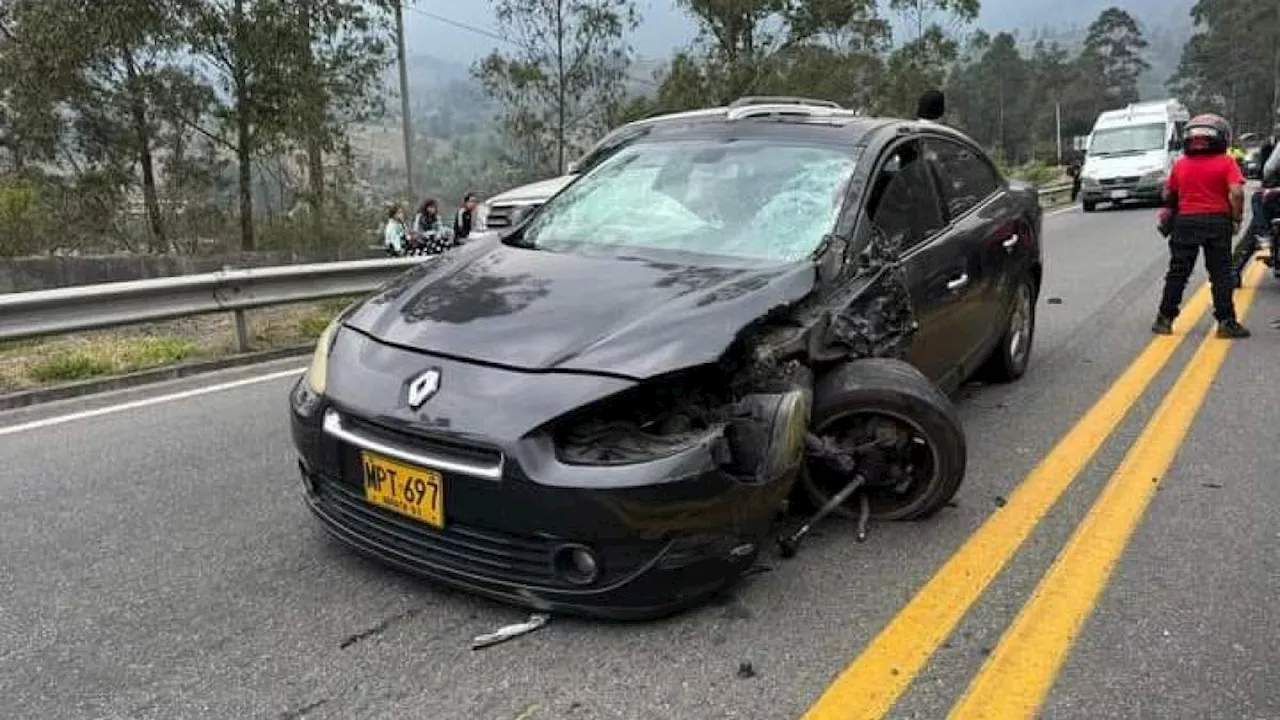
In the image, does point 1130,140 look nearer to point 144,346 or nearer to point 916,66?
point 916,66

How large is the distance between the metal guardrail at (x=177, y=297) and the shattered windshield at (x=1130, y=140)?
20.7 meters

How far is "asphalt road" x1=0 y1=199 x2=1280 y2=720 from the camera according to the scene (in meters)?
2.87

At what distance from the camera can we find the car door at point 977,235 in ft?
17.0

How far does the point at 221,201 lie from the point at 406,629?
22.2 m

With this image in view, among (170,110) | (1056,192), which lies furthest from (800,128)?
(1056,192)

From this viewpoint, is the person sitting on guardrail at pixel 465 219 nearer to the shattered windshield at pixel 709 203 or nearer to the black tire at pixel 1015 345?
the black tire at pixel 1015 345

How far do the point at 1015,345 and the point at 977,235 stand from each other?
4.33 feet

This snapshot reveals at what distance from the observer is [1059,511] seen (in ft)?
13.9

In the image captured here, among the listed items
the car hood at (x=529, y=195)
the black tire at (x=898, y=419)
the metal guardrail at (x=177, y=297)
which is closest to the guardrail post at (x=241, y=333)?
the metal guardrail at (x=177, y=297)

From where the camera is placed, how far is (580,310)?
3.49 metres

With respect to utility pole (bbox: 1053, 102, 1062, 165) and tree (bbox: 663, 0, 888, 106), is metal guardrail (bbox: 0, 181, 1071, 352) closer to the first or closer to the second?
tree (bbox: 663, 0, 888, 106)

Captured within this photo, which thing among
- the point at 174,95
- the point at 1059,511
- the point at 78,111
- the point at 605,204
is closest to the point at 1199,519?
the point at 1059,511

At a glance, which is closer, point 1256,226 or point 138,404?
point 138,404

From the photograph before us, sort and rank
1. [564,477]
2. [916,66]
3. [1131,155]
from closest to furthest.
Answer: [564,477] → [1131,155] → [916,66]
